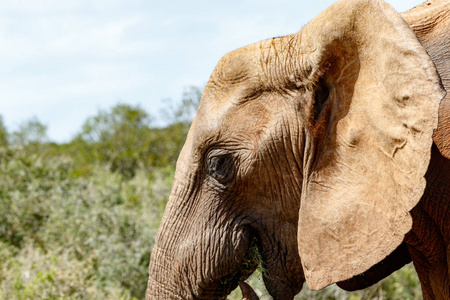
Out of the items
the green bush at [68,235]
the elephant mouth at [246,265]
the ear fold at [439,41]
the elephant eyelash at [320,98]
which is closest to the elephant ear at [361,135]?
the elephant eyelash at [320,98]

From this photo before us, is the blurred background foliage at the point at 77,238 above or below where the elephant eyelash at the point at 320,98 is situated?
below

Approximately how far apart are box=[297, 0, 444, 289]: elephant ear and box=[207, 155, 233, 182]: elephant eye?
0.31 meters

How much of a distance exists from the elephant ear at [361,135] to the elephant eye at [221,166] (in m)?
0.31

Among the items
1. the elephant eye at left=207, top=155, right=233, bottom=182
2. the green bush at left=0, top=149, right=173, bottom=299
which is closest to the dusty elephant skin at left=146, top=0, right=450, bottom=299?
the elephant eye at left=207, top=155, right=233, bottom=182

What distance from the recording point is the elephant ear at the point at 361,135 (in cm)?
207

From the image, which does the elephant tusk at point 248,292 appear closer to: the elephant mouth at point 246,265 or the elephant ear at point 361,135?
the elephant mouth at point 246,265

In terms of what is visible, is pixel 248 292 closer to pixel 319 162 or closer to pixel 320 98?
pixel 319 162

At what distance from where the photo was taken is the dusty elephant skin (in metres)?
2.14

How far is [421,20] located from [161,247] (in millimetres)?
1367

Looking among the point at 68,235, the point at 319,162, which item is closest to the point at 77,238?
the point at 68,235

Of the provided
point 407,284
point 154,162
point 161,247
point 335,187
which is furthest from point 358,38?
point 154,162

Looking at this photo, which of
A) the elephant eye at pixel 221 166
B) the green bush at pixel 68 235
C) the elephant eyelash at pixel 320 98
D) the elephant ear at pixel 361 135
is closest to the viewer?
the elephant ear at pixel 361 135

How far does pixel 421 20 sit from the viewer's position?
242 centimetres

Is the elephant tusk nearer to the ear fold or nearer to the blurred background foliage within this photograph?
the blurred background foliage
